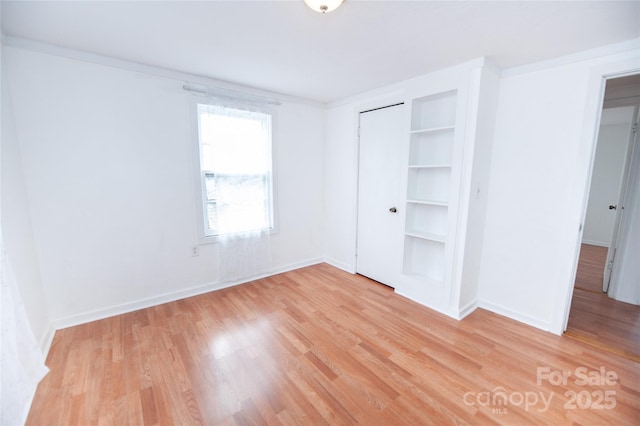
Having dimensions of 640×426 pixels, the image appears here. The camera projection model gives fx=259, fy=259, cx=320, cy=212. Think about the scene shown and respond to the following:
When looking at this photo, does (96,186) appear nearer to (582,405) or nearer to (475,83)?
(475,83)

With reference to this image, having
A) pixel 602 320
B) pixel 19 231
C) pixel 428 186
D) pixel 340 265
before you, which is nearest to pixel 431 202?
pixel 428 186

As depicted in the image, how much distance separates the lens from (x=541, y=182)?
2.39m

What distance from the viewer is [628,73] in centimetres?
198

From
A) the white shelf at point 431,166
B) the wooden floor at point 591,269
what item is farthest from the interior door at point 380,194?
the wooden floor at point 591,269

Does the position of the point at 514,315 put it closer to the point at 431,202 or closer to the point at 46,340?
the point at 431,202

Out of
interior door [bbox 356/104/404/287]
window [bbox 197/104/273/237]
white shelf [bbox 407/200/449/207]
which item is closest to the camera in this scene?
white shelf [bbox 407/200/449/207]

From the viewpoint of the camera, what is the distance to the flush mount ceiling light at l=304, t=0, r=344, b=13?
4.84 ft

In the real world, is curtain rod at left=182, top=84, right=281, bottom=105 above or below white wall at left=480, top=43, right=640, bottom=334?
above

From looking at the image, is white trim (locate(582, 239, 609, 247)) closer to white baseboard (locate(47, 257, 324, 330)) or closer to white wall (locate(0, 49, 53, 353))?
white baseboard (locate(47, 257, 324, 330))

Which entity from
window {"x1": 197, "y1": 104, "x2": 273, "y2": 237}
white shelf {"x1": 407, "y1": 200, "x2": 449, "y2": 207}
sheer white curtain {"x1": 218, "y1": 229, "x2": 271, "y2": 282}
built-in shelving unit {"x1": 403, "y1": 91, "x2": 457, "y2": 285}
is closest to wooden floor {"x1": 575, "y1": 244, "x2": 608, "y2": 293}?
built-in shelving unit {"x1": 403, "y1": 91, "x2": 457, "y2": 285}

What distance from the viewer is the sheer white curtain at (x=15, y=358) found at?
4.28 feet

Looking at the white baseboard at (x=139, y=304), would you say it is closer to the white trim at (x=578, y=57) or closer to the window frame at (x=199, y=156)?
the window frame at (x=199, y=156)

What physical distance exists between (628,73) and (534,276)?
1.78 metres

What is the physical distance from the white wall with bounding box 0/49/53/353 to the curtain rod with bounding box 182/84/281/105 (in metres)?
1.34
